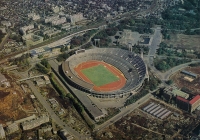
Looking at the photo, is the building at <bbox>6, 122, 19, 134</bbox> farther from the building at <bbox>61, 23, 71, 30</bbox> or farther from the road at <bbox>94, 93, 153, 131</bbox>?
the building at <bbox>61, 23, 71, 30</bbox>

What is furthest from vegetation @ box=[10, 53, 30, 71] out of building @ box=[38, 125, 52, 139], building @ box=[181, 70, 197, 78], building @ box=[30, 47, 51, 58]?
building @ box=[181, 70, 197, 78]

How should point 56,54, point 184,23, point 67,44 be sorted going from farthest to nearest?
point 184,23 < point 67,44 < point 56,54

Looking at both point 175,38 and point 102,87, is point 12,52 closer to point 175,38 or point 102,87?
point 102,87

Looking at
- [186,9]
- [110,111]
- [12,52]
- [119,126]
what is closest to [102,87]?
[110,111]

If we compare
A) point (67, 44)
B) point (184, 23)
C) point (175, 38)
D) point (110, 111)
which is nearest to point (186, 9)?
point (184, 23)

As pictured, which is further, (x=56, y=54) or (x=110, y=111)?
(x=56, y=54)

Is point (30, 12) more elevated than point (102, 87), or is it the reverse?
point (30, 12)

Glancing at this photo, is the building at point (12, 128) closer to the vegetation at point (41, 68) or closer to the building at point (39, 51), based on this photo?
the vegetation at point (41, 68)

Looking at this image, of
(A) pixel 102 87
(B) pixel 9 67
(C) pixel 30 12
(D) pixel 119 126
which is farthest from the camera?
(C) pixel 30 12
